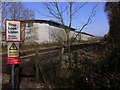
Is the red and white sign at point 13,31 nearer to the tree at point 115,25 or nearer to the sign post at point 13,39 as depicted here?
the sign post at point 13,39

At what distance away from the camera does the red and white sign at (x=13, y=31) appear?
7409 millimetres

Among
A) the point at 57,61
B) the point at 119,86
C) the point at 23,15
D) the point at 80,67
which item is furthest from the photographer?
the point at 23,15

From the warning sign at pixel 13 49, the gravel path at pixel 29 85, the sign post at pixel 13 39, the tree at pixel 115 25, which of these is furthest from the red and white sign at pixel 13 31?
the tree at pixel 115 25

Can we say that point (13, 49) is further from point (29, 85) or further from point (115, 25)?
point (115, 25)

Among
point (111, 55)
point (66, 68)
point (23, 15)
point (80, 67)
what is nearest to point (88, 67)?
point (80, 67)

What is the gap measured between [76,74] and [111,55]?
3.67 feet

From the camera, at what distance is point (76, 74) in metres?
7.25

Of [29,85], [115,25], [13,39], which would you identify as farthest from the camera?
[115,25]

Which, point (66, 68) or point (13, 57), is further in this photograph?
point (66, 68)

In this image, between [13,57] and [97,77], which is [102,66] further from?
[13,57]

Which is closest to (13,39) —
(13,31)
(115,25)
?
(13,31)

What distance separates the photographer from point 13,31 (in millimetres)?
7473

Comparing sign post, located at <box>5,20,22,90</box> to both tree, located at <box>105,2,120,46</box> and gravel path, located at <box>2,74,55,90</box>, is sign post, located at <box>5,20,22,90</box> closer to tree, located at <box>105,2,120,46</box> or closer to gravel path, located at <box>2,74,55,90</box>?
gravel path, located at <box>2,74,55,90</box>

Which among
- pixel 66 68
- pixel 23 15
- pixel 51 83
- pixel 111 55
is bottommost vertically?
pixel 51 83
